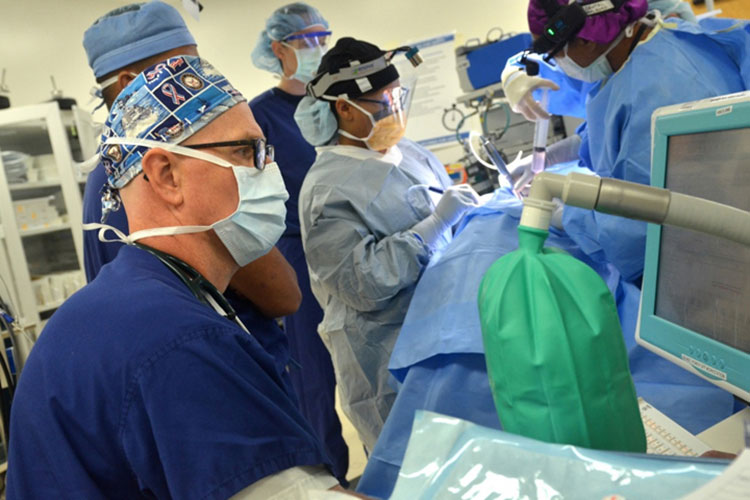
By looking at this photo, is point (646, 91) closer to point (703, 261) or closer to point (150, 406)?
point (703, 261)

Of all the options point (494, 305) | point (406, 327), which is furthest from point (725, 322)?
point (406, 327)

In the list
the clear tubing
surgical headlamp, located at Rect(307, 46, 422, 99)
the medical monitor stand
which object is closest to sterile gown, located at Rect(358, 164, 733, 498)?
the medical monitor stand

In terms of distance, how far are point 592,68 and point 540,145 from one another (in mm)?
329

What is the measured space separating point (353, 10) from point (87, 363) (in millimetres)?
4152

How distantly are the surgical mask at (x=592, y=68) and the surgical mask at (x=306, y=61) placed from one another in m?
1.34

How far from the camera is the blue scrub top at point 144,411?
82cm

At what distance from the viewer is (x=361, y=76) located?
1903 mm

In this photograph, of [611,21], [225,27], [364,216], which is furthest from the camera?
[225,27]

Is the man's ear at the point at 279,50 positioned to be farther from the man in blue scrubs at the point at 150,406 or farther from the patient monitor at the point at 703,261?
the patient monitor at the point at 703,261

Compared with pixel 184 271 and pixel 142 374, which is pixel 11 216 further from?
pixel 142 374

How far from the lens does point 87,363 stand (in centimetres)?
86

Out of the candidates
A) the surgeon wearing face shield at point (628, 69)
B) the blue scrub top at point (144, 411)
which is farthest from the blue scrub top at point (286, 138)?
the blue scrub top at point (144, 411)

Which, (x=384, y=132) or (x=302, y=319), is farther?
(x=302, y=319)

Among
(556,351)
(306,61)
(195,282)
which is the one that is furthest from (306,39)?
(556,351)
